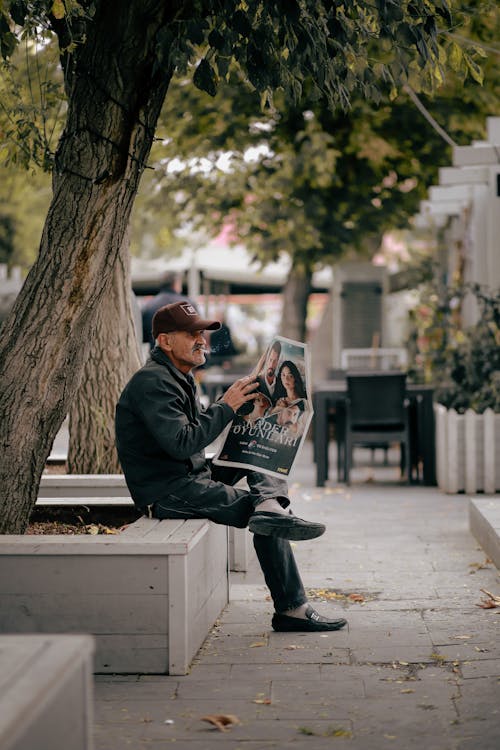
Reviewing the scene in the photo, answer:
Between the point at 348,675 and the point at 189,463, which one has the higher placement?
the point at 189,463

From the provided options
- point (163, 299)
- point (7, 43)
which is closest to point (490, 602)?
point (7, 43)

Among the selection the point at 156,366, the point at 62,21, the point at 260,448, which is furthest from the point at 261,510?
the point at 62,21

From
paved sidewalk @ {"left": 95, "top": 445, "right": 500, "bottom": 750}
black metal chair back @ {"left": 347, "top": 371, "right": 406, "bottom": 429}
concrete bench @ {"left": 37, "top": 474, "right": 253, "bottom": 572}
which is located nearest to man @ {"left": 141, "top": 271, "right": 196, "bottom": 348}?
black metal chair back @ {"left": 347, "top": 371, "right": 406, "bottom": 429}

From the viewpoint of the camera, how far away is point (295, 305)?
19.1m

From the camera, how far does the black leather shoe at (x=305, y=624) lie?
552 centimetres

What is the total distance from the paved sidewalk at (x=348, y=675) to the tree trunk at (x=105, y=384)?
5.03ft

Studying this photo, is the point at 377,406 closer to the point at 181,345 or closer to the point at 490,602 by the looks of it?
the point at 490,602

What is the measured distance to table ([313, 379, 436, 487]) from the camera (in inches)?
467

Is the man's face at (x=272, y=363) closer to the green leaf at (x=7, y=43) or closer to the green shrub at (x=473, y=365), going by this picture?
the green leaf at (x=7, y=43)

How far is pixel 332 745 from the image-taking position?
3.82 meters

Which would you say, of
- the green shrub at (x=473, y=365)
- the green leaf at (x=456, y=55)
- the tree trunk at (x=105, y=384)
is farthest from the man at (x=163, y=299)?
the green leaf at (x=456, y=55)

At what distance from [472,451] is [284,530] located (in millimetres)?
5817

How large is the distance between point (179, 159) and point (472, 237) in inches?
168

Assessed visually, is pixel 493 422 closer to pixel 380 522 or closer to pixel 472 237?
pixel 380 522
